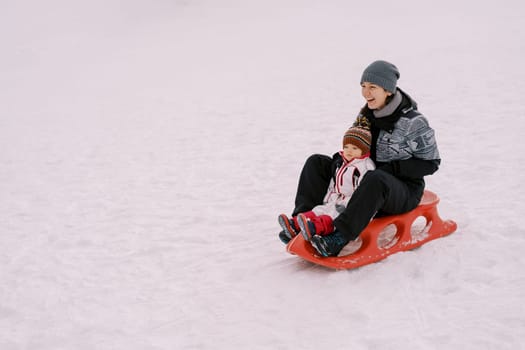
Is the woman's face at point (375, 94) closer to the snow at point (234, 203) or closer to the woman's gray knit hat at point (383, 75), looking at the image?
A: the woman's gray knit hat at point (383, 75)

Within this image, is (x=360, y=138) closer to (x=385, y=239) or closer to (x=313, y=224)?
(x=313, y=224)

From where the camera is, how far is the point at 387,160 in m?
3.47

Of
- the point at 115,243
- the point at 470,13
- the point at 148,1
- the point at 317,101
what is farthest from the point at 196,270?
the point at 148,1

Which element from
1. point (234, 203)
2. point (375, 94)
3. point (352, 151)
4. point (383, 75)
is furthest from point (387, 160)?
point (234, 203)

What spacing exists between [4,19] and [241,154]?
17599mm

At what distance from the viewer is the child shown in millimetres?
3348

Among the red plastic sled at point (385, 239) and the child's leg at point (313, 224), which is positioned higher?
the child's leg at point (313, 224)

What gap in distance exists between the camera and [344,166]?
3.43m

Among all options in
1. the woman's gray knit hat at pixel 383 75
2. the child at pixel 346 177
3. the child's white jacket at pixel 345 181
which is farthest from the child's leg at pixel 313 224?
the woman's gray knit hat at pixel 383 75

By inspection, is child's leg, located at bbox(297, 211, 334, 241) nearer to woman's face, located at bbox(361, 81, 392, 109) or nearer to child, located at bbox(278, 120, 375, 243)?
child, located at bbox(278, 120, 375, 243)

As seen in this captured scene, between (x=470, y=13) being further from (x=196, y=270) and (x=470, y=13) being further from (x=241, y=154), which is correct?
(x=196, y=270)

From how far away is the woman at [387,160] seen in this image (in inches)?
122

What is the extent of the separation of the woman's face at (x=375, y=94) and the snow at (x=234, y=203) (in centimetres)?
98

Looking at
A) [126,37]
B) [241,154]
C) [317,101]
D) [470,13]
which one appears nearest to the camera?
[241,154]
